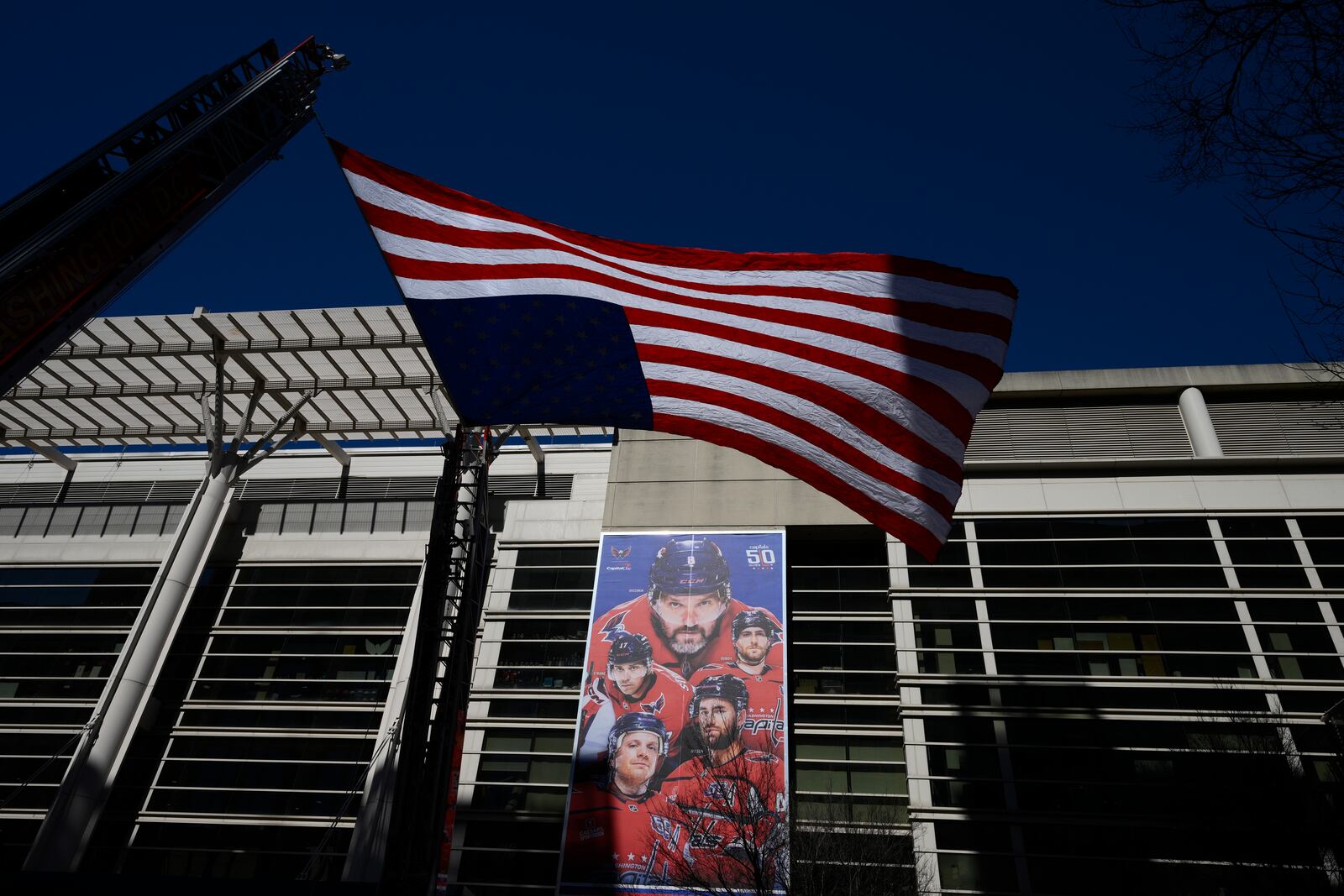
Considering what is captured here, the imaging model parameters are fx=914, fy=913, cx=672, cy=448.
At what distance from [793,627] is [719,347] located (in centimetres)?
2938

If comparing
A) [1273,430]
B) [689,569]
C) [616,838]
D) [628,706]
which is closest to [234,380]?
[689,569]

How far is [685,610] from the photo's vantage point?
3619 cm

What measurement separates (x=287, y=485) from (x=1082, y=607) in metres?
38.4

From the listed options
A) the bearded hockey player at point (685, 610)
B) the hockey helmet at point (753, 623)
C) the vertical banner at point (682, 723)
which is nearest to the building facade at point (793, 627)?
the bearded hockey player at point (685, 610)

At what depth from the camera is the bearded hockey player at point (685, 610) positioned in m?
35.0

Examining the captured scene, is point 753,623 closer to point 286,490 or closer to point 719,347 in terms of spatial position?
point 719,347

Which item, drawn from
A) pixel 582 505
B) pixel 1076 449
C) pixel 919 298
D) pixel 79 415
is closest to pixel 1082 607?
pixel 1076 449

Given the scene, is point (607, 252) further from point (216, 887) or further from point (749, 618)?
point (749, 618)

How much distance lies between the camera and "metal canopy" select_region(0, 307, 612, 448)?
3709 centimetres

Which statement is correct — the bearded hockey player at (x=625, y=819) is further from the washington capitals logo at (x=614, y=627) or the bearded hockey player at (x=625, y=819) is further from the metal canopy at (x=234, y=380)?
the metal canopy at (x=234, y=380)

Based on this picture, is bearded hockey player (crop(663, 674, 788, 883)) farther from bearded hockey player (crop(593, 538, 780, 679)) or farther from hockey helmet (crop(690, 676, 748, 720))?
bearded hockey player (crop(593, 538, 780, 679))

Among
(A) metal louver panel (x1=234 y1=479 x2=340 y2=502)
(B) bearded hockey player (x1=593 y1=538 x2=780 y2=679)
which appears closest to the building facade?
(A) metal louver panel (x1=234 y1=479 x2=340 y2=502)

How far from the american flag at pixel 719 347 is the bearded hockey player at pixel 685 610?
25.3 m

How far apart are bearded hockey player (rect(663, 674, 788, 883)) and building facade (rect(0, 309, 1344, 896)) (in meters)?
2.56
